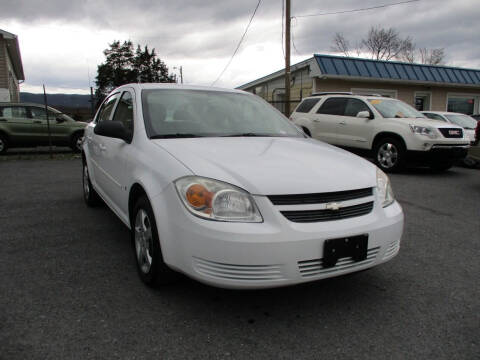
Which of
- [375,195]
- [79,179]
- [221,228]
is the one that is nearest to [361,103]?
[79,179]

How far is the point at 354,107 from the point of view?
9.10 meters

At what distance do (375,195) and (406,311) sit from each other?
78 centimetres

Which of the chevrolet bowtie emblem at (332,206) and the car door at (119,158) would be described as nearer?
the chevrolet bowtie emblem at (332,206)

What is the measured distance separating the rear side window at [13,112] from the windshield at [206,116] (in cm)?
951

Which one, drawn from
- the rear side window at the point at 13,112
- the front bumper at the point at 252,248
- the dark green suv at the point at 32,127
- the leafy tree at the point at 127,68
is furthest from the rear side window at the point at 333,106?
the leafy tree at the point at 127,68

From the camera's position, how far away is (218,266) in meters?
2.12

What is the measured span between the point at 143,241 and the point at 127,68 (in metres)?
44.8

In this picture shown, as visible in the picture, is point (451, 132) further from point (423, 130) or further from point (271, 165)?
point (271, 165)

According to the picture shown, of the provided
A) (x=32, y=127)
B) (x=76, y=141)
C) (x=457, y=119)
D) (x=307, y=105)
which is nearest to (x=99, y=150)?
(x=307, y=105)

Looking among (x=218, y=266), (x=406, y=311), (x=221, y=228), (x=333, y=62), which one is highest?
(x=333, y=62)

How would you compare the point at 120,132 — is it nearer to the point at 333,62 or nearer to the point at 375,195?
the point at 375,195

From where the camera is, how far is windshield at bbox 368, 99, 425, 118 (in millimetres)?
8656

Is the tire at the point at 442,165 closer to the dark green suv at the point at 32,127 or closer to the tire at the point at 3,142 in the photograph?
the dark green suv at the point at 32,127

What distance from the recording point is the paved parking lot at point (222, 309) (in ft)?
6.80
